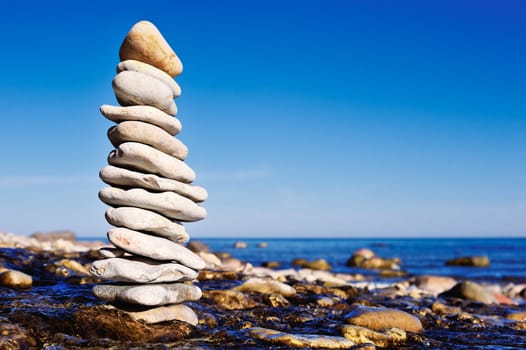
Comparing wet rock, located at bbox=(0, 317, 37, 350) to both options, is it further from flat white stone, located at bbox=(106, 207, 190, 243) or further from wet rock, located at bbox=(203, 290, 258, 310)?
wet rock, located at bbox=(203, 290, 258, 310)

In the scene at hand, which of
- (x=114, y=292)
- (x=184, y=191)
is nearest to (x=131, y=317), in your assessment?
(x=114, y=292)

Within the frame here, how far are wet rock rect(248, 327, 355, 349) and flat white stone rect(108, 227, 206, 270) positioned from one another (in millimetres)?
1306

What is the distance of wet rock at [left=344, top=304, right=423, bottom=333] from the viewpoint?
6.48 m

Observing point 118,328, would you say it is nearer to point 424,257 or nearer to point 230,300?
point 230,300

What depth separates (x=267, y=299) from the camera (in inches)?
309

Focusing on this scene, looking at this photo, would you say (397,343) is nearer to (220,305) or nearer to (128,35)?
(220,305)

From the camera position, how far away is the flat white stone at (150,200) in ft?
18.2

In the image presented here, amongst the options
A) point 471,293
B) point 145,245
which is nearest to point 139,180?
point 145,245

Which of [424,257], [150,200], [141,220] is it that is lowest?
[424,257]

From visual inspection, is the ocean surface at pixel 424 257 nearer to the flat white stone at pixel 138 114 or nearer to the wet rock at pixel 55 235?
the wet rock at pixel 55 235

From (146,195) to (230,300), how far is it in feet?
8.75

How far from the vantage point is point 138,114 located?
570 cm

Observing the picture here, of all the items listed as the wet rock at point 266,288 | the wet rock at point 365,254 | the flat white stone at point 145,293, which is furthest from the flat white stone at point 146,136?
the wet rock at point 365,254

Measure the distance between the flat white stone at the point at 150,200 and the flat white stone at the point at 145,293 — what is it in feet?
2.80
